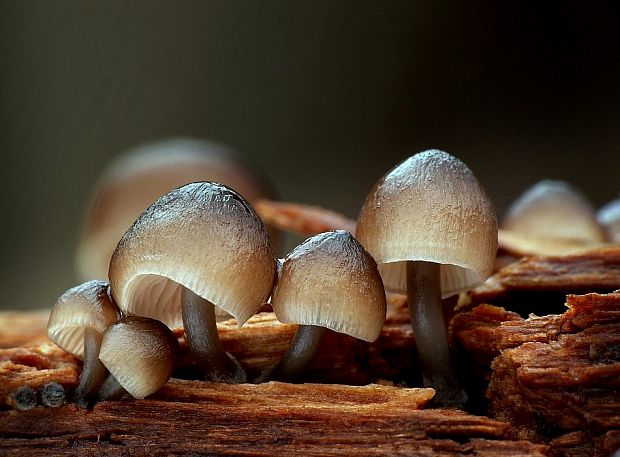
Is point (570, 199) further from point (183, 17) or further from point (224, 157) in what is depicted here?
point (183, 17)

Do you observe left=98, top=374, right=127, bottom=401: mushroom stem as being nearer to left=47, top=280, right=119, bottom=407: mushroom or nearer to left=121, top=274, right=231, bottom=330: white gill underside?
left=47, top=280, right=119, bottom=407: mushroom

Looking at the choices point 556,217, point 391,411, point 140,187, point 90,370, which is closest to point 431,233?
point 391,411

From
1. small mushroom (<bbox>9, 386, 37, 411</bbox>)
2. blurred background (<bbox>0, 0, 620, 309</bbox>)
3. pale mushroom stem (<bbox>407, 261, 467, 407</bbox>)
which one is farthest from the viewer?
blurred background (<bbox>0, 0, 620, 309</bbox>)

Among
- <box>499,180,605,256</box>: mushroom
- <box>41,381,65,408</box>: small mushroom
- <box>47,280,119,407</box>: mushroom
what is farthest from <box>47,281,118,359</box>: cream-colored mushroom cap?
<box>499,180,605,256</box>: mushroom

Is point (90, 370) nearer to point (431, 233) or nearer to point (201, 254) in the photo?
point (201, 254)

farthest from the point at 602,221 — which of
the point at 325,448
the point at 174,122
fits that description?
the point at 174,122

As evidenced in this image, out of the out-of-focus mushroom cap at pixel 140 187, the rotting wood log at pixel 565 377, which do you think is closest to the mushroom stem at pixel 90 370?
the rotting wood log at pixel 565 377

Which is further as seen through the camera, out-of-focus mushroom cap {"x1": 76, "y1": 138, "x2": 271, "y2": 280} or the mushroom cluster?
out-of-focus mushroom cap {"x1": 76, "y1": 138, "x2": 271, "y2": 280}
